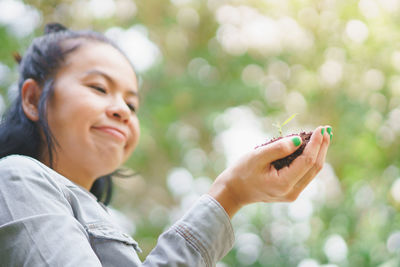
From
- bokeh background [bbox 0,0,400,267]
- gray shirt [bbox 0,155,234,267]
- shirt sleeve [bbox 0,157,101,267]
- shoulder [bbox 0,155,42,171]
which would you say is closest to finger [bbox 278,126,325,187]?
gray shirt [bbox 0,155,234,267]

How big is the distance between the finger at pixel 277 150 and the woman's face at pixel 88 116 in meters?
0.42

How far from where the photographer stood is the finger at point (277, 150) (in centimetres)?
72

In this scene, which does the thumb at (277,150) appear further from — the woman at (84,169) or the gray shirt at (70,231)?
the gray shirt at (70,231)

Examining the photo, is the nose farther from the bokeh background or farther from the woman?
the bokeh background

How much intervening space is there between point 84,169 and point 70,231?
35cm

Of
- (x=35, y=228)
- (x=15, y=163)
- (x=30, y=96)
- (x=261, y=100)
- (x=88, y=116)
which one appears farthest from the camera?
(x=261, y=100)

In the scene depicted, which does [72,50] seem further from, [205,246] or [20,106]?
[205,246]

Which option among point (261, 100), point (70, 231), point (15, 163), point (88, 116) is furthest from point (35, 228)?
point (261, 100)

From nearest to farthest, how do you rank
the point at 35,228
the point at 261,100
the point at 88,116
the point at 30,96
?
the point at 35,228 < the point at 88,116 < the point at 30,96 < the point at 261,100

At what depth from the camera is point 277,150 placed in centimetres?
72

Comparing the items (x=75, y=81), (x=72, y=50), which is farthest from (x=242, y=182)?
(x=72, y=50)

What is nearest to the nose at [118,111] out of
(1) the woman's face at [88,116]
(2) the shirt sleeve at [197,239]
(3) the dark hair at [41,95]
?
(1) the woman's face at [88,116]

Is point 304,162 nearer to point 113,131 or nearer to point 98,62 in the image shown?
point 113,131

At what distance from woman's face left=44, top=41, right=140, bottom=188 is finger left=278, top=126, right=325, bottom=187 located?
45 cm
